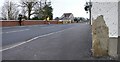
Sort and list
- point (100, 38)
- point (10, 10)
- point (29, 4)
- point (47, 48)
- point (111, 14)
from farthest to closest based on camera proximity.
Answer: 1. point (10, 10)
2. point (29, 4)
3. point (47, 48)
4. point (111, 14)
5. point (100, 38)

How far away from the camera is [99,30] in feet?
31.0

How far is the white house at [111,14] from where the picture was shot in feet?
32.3

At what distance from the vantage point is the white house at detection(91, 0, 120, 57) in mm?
9844

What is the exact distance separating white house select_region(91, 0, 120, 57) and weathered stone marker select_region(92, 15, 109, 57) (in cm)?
33

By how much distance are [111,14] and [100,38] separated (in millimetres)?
1083

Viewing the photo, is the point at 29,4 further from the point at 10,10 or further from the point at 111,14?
the point at 111,14

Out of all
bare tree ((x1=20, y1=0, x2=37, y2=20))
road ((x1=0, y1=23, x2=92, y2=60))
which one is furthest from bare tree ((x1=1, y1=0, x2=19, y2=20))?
road ((x1=0, y1=23, x2=92, y2=60))

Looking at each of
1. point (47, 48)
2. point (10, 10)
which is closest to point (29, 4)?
point (10, 10)

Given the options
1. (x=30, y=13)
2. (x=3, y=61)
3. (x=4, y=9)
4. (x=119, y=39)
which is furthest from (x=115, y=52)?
(x=4, y=9)

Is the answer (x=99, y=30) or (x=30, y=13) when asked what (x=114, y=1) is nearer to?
(x=99, y=30)

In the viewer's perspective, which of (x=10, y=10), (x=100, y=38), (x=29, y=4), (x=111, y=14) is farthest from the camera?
(x=10, y=10)

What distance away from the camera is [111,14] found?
1003 cm

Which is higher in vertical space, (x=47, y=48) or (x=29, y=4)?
(x=29, y=4)

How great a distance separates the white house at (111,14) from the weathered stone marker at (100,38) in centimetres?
33
